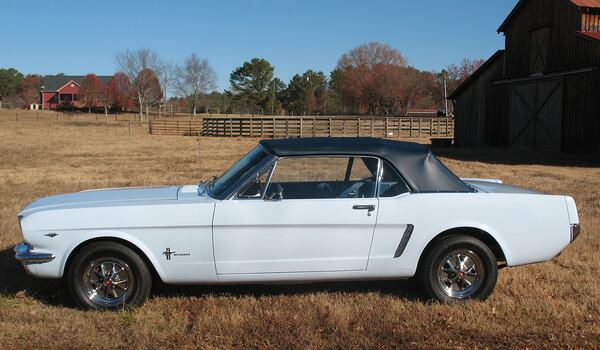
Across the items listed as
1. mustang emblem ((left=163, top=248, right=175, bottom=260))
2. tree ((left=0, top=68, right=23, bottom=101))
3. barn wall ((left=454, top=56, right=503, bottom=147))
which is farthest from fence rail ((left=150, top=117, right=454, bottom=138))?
tree ((left=0, top=68, right=23, bottom=101))

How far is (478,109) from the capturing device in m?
26.5

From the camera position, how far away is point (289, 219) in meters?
4.67

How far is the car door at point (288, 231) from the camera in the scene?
15.3 feet

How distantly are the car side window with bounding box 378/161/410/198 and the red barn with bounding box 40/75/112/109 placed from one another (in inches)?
3760

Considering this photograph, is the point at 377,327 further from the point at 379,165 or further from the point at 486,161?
the point at 486,161

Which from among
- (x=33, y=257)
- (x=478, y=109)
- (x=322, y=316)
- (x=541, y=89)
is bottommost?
(x=322, y=316)

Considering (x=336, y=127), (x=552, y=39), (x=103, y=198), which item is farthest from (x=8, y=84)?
(x=103, y=198)

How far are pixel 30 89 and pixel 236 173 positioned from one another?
5117 inches

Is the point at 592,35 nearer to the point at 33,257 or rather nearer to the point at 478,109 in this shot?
the point at 478,109

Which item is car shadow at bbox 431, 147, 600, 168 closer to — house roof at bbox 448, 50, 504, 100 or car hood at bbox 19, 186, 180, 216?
house roof at bbox 448, 50, 504, 100

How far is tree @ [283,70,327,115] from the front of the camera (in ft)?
339

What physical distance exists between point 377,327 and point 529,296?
1648 millimetres

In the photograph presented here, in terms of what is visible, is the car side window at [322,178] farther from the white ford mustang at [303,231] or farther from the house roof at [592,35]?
the house roof at [592,35]

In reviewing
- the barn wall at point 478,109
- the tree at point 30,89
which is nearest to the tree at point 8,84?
the tree at point 30,89
